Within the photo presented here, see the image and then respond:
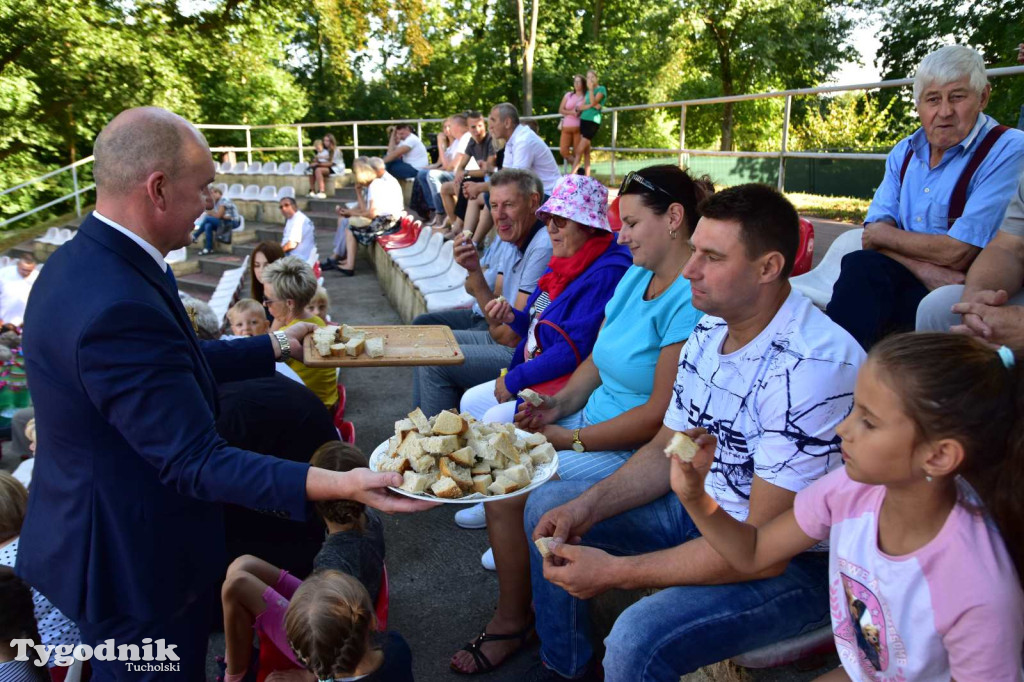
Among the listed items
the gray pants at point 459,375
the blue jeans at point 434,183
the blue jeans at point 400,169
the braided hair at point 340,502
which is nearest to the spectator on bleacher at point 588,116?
the blue jeans at point 434,183

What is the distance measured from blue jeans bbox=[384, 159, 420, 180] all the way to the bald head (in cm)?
1103

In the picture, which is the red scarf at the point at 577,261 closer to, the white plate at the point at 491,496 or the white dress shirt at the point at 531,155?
the white plate at the point at 491,496

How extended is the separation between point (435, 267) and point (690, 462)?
596cm

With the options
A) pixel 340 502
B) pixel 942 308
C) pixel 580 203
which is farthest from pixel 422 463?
pixel 942 308

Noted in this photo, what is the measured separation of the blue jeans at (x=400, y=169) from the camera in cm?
1249

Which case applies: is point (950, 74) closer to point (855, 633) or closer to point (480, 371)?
point (855, 633)

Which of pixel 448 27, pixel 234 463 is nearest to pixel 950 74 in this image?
pixel 234 463

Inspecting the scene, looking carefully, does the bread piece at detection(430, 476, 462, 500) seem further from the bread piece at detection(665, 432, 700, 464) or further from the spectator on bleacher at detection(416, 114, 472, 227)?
the spectator on bleacher at detection(416, 114, 472, 227)

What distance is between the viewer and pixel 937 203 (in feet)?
9.43

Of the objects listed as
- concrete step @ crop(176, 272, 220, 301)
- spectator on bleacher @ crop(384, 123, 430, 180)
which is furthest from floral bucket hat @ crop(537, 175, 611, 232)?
spectator on bleacher @ crop(384, 123, 430, 180)

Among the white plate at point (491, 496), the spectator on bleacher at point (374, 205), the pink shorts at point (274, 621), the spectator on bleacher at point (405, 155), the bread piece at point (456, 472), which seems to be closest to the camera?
the white plate at point (491, 496)

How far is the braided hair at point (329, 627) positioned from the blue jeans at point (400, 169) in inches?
442

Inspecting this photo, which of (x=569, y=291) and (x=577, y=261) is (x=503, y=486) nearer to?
(x=569, y=291)

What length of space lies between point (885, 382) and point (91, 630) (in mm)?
1889
